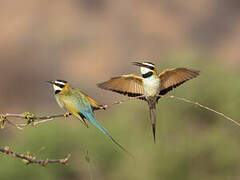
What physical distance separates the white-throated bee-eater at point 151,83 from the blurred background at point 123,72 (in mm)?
8271

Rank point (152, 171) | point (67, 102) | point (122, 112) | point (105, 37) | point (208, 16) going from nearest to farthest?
point (67, 102), point (152, 171), point (122, 112), point (105, 37), point (208, 16)

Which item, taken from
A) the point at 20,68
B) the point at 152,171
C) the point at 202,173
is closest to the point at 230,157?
the point at 202,173

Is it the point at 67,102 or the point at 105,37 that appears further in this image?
the point at 105,37

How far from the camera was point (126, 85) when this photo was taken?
10.5 ft

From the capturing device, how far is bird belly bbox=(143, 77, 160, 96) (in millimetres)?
3342

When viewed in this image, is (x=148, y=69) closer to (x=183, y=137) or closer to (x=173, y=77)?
(x=173, y=77)

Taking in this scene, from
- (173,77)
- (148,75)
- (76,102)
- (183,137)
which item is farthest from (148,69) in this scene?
(183,137)

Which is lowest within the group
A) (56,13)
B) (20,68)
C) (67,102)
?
(20,68)

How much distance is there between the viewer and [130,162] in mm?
12320

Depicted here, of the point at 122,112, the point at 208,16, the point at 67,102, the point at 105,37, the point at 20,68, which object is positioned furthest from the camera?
the point at 208,16

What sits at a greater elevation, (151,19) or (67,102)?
(67,102)

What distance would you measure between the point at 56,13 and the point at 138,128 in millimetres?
17266

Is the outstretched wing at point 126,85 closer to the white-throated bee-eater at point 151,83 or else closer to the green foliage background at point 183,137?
the white-throated bee-eater at point 151,83

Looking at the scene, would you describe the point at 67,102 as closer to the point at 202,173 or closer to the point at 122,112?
the point at 202,173
